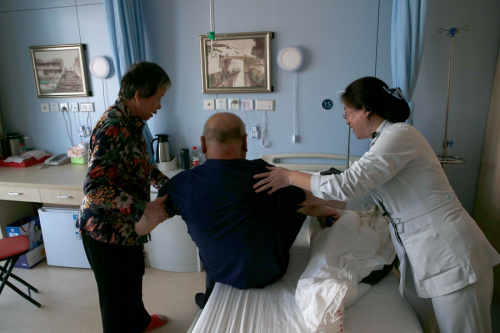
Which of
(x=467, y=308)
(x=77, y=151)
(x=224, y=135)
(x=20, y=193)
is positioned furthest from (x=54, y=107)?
(x=467, y=308)

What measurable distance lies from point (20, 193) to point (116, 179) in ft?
5.46

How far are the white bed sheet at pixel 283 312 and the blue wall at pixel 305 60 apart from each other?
1.51m


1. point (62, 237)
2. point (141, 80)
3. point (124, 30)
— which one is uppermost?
point (124, 30)

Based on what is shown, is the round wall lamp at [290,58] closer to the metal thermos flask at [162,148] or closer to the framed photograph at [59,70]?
the metal thermos flask at [162,148]

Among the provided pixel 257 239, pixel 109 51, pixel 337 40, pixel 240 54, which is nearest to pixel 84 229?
pixel 257 239

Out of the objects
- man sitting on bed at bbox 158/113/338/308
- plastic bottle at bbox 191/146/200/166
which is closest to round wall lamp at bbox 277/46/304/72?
plastic bottle at bbox 191/146/200/166

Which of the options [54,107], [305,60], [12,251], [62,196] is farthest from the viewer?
[54,107]

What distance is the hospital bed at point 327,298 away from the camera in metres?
1.12

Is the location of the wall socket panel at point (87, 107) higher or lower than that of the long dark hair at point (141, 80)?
lower

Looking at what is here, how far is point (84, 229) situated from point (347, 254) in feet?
4.01

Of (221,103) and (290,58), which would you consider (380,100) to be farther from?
(221,103)

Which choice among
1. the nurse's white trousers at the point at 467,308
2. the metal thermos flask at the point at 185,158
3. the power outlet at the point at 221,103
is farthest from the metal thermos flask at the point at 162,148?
the nurse's white trousers at the point at 467,308

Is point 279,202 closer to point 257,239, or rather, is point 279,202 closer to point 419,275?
point 257,239

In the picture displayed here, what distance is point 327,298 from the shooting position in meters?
1.12
